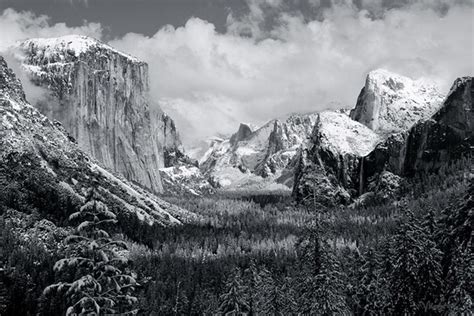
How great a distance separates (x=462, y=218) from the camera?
146 feet

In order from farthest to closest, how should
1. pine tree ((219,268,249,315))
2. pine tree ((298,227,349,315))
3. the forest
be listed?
pine tree ((219,268,249,315)) → pine tree ((298,227,349,315)) → the forest

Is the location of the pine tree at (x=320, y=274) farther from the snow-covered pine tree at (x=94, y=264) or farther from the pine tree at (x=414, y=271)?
the snow-covered pine tree at (x=94, y=264)

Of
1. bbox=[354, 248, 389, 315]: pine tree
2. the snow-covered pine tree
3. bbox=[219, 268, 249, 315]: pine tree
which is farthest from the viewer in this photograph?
bbox=[219, 268, 249, 315]: pine tree

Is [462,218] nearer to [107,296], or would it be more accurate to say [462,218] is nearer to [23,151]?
[107,296]

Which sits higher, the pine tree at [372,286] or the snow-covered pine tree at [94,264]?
the snow-covered pine tree at [94,264]

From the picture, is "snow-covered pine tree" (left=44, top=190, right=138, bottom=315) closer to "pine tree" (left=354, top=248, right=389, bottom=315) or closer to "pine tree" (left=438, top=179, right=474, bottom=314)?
"pine tree" (left=438, top=179, right=474, bottom=314)

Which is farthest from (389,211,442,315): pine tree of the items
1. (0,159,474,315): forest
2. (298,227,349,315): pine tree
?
(298,227,349,315): pine tree

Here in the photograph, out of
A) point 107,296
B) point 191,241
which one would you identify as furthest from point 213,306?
point 191,241

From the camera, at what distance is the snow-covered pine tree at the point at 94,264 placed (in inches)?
767

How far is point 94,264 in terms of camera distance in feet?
65.8

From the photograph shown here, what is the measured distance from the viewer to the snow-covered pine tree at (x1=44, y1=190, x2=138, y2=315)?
19484mm

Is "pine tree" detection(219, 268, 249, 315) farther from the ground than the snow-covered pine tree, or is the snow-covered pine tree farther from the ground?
the snow-covered pine tree

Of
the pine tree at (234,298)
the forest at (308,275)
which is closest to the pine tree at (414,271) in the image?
the forest at (308,275)

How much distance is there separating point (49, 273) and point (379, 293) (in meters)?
92.5
